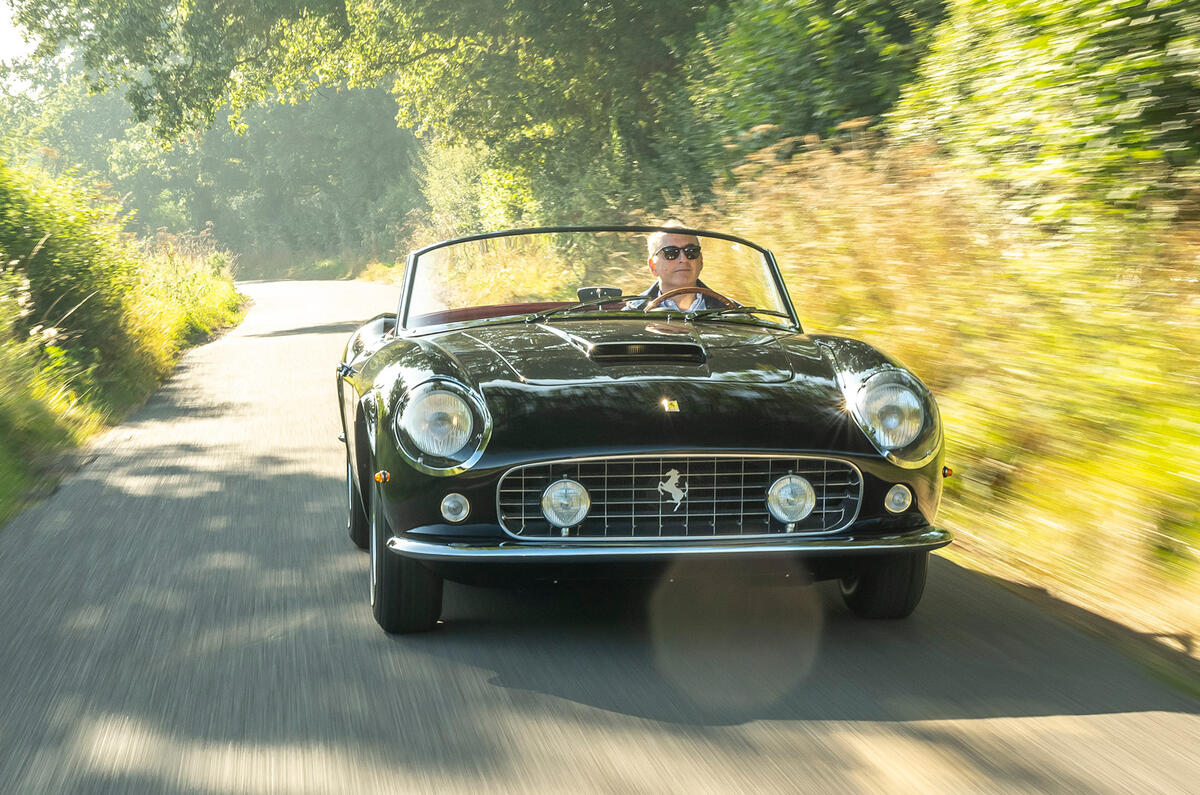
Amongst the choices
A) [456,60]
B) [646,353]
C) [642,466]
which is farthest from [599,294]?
[456,60]

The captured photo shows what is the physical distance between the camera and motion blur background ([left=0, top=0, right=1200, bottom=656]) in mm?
4879

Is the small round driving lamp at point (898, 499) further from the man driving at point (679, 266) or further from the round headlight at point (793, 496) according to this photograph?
the man driving at point (679, 266)

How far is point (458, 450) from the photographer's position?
3.62 meters

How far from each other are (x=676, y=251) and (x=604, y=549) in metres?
2.18

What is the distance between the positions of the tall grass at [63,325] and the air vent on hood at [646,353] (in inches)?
140

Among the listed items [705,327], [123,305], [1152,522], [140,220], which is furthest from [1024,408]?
[140,220]

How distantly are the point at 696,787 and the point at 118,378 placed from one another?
9642 millimetres

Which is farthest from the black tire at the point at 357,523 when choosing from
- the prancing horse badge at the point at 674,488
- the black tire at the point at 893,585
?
the black tire at the point at 893,585

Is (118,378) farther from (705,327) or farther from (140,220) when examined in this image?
(140,220)

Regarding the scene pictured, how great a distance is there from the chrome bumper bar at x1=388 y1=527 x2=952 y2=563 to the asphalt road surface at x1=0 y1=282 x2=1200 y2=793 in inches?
13.1

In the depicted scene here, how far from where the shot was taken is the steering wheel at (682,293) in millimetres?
5191

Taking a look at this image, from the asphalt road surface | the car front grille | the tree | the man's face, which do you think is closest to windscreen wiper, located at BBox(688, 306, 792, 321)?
the man's face

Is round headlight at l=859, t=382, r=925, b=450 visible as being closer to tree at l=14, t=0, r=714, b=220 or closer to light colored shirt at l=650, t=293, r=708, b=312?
light colored shirt at l=650, t=293, r=708, b=312

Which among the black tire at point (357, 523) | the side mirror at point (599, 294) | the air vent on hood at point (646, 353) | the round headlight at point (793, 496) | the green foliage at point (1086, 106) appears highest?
the green foliage at point (1086, 106)
